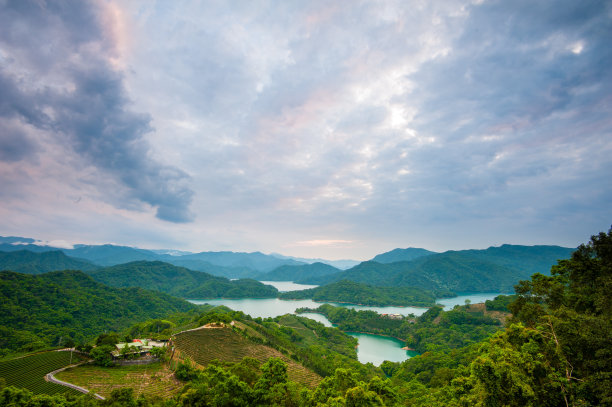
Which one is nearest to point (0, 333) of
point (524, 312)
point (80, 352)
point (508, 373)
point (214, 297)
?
point (80, 352)

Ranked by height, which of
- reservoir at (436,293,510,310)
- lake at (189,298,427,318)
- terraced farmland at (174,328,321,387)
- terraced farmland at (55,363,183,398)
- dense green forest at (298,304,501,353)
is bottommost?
lake at (189,298,427,318)

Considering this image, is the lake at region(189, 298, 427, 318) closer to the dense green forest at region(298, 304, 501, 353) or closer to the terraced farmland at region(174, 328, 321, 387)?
the dense green forest at region(298, 304, 501, 353)

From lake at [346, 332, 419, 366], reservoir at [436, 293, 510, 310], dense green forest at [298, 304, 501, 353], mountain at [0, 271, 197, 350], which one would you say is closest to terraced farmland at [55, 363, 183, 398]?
mountain at [0, 271, 197, 350]

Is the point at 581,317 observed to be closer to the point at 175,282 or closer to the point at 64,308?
the point at 64,308

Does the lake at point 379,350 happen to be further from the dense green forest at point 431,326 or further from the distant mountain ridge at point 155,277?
the distant mountain ridge at point 155,277

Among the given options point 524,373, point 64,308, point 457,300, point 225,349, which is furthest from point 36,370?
point 457,300

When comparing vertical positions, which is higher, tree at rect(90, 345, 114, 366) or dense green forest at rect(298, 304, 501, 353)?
tree at rect(90, 345, 114, 366)

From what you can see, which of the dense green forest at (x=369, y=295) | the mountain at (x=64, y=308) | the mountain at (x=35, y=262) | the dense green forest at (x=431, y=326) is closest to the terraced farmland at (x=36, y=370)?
the mountain at (x=64, y=308)

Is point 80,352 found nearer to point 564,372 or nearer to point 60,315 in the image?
point 564,372
